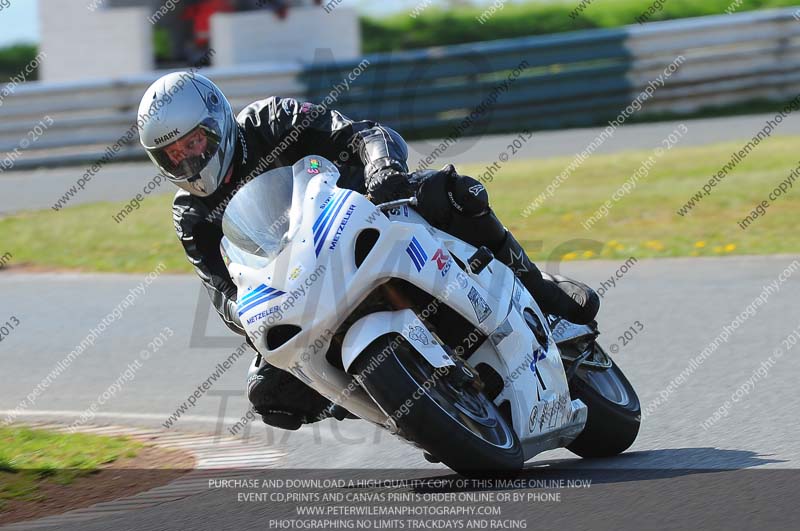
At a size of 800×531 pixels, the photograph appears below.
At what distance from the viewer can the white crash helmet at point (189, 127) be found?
4715 millimetres

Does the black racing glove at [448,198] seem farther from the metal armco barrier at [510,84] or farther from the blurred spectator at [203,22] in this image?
the blurred spectator at [203,22]

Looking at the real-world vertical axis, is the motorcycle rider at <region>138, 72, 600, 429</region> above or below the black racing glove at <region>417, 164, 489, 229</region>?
below

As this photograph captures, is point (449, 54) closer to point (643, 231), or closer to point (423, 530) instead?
point (643, 231)

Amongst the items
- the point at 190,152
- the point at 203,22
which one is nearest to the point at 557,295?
the point at 190,152

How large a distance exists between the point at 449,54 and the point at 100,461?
40.9 feet

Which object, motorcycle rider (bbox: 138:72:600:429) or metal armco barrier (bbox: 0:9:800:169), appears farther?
metal armco barrier (bbox: 0:9:800:169)

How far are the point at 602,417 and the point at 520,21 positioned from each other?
2391 cm

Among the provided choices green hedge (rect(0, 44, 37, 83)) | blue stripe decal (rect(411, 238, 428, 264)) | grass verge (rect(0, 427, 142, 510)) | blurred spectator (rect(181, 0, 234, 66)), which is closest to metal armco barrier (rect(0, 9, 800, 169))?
blurred spectator (rect(181, 0, 234, 66))

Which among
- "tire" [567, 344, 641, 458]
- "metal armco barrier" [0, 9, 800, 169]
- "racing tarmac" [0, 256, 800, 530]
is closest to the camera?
"racing tarmac" [0, 256, 800, 530]

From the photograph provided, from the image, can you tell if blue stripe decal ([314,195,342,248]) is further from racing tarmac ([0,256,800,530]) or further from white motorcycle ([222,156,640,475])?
racing tarmac ([0,256,800,530])

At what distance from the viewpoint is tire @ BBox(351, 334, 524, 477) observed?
421 cm

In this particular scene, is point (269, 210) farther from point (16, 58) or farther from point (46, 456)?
point (16, 58)

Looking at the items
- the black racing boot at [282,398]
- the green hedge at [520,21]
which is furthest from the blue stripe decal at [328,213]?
the green hedge at [520,21]

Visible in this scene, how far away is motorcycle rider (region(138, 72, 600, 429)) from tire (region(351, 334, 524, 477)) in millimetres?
637
